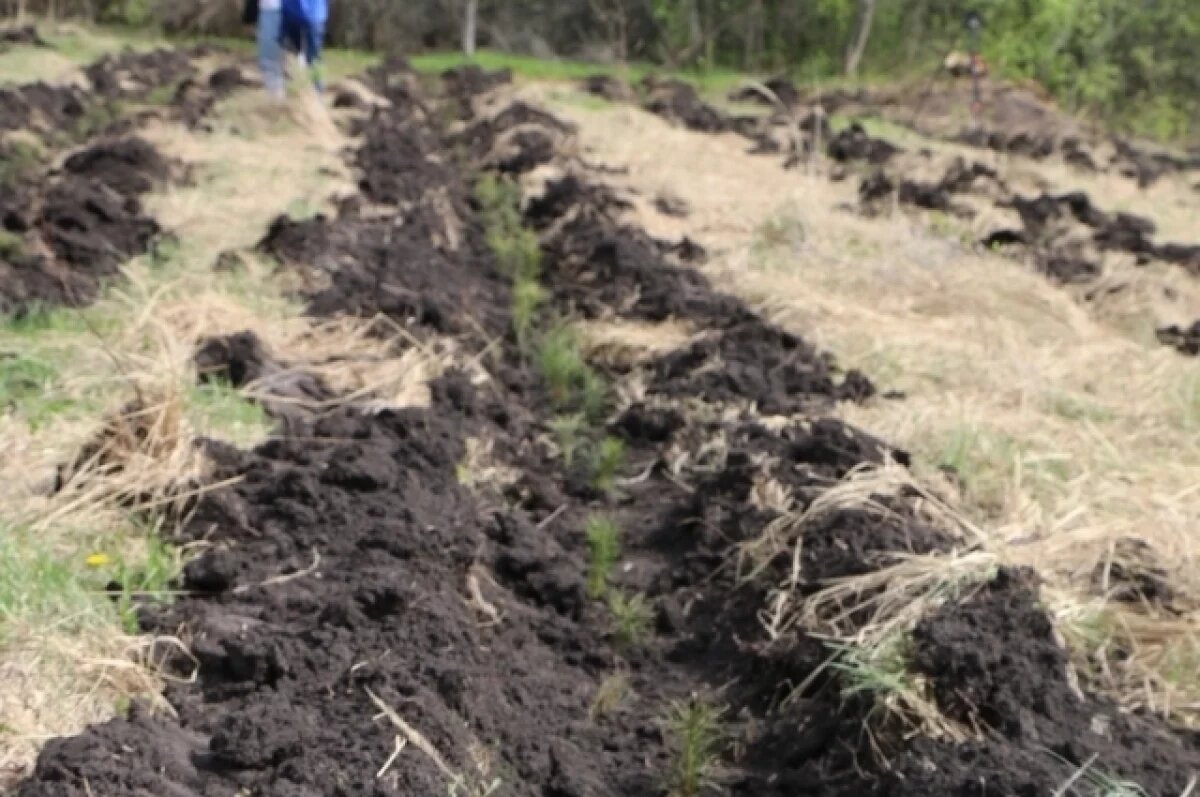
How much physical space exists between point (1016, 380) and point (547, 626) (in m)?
2.93

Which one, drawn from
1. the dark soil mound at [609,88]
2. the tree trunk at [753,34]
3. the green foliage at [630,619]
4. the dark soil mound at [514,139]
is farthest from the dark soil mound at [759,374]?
the tree trunk at [753,34]

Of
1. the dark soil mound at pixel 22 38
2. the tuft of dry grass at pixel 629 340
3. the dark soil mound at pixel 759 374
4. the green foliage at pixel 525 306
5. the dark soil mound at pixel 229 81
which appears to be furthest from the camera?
the dark soil mound at pixel 22 38

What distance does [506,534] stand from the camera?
14.6 feet

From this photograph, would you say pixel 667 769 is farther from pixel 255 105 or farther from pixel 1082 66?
pixel 1082 66

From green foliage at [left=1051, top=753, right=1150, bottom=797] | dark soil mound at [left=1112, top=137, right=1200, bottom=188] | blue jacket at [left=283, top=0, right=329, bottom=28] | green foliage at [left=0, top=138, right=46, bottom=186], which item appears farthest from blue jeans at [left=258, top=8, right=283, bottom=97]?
green foliage at [left=1051, top=753, right=1150, bottom=797]

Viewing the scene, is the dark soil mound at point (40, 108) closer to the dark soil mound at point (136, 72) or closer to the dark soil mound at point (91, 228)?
the dark soil mound at point (136, 72)

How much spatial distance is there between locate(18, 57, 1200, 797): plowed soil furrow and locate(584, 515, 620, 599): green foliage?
63mm

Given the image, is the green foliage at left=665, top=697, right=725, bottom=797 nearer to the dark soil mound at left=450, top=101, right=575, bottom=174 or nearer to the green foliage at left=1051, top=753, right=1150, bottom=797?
the green foliage at left=1051, top=753, right=1150, bottom=797

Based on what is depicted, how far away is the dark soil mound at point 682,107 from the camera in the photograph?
15.1 m

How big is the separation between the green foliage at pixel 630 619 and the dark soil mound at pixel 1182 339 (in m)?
4.02


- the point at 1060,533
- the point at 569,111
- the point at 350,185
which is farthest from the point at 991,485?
the point at 569,111

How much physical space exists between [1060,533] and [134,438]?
2901mm

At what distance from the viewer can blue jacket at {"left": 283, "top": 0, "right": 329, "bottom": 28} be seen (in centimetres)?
1269

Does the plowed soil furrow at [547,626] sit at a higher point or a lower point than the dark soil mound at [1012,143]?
higher
